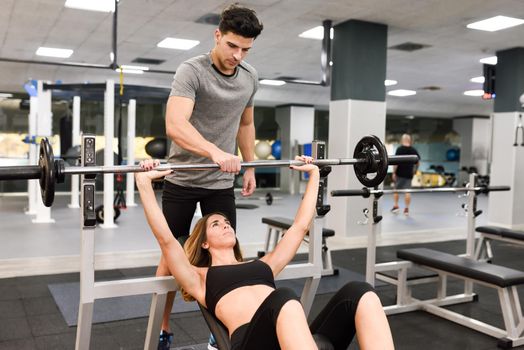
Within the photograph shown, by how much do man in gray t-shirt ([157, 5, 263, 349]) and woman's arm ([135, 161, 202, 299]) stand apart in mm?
174

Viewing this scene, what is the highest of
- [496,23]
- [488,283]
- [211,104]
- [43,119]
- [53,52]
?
[496,23]

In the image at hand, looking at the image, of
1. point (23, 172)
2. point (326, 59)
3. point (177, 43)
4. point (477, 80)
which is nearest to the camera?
point (23, 172)

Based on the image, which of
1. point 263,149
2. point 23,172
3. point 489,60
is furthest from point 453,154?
point 23,172

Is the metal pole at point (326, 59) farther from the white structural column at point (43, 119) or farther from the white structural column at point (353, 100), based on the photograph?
the white structural column at point (43, 119)

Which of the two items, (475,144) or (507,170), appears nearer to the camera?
(507,170)

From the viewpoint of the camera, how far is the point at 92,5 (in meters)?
4.60

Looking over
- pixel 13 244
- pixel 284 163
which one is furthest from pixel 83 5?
pixel 284 163

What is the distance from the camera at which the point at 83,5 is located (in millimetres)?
4609

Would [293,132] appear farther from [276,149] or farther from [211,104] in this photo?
[211,104]

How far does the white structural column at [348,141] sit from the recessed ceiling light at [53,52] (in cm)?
379

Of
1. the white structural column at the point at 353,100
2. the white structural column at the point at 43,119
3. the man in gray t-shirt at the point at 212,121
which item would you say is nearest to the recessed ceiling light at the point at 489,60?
the white structural column at the point at 353,100

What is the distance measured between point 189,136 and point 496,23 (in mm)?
4511

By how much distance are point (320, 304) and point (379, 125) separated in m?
2.68

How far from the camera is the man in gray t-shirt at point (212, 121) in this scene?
4.98 ft
